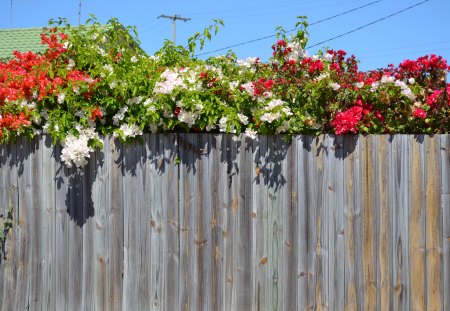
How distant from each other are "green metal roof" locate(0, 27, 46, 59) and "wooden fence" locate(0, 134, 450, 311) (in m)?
12.1

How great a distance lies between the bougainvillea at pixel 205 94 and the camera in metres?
4.04

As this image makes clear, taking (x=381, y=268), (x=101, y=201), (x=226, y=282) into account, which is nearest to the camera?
(x=381, y=268)

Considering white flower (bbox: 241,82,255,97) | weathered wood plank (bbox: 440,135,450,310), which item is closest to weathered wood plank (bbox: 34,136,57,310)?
white flower (bbox: 241,82,255,97)

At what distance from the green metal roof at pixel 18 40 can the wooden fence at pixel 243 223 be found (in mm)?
12105

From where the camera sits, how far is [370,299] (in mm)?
4059

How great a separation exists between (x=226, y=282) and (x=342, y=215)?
102 centimetres

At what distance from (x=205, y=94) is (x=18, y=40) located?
46.5 ft

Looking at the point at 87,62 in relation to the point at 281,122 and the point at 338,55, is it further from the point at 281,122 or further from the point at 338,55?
the point at 338,55

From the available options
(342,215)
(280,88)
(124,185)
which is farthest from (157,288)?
(280,88)

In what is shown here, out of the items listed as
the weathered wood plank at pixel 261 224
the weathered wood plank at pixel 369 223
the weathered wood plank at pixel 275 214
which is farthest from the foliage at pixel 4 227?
the weathered wood plank at pixel 369 223

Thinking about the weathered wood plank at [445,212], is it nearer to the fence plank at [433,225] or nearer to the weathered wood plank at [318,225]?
the fence plank at [433,225]

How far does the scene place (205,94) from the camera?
4.24 m

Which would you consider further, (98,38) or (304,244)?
(98,38)

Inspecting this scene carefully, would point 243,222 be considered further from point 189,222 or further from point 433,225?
point 433,225
